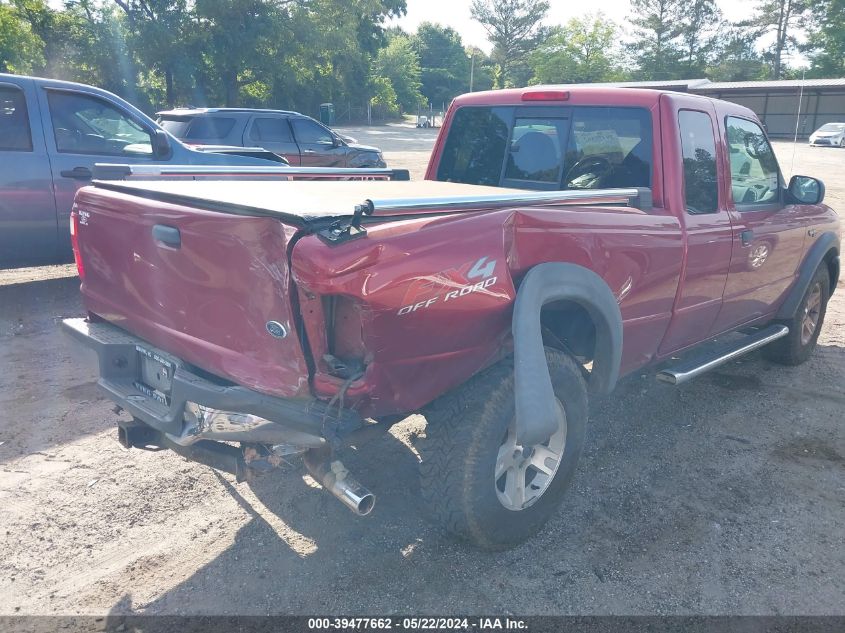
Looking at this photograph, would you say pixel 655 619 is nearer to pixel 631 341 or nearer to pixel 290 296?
pixel 631 341

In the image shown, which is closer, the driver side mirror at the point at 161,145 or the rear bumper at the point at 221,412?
the rear bumper at the point at 221,412

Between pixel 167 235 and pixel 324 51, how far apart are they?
126ft

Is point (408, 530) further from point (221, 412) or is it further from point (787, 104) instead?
point (787, 104)

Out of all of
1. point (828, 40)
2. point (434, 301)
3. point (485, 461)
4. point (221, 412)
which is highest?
point (828, 40)

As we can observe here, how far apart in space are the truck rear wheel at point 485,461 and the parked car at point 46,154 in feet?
17.0

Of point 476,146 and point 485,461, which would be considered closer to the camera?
point 485,461

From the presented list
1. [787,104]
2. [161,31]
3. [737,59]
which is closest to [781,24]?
[737,59]

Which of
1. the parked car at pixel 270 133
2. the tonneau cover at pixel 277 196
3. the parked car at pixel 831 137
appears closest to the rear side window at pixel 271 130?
the parked car at pixel 270 133

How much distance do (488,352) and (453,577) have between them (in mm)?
972

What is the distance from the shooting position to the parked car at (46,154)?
6281 mm

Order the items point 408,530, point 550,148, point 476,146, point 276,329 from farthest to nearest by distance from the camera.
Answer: point 476,146, point 550,148, point 408,530, point 276,329

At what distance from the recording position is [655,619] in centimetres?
273

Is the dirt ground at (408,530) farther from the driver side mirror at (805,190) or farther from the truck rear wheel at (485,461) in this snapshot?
the driver side mirror at (805,190)

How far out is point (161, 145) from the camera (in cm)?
708
